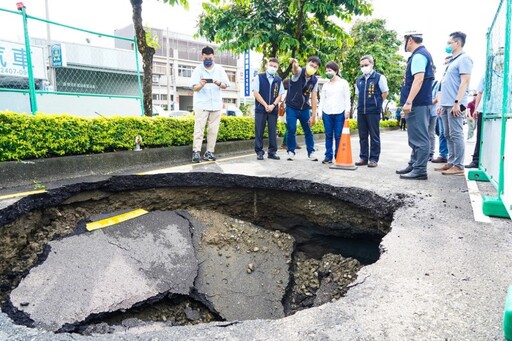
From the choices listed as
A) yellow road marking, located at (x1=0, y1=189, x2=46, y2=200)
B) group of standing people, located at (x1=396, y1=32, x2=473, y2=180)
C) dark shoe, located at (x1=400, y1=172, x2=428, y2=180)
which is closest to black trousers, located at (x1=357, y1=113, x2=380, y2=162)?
group of standing people, located at (x1=396, y1=32, x2=473, y2=180)

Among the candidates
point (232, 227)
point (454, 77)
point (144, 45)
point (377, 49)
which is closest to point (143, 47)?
point (144, 45)

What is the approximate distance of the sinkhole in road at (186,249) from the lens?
2719 millimetres

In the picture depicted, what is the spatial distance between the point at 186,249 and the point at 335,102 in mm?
3575

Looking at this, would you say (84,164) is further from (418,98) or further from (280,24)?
(280,24)

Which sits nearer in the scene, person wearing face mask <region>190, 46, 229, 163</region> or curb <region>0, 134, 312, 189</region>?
curb <region>0, 134, 312, 189</region>

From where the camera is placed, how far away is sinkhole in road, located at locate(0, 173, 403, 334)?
8.92ft

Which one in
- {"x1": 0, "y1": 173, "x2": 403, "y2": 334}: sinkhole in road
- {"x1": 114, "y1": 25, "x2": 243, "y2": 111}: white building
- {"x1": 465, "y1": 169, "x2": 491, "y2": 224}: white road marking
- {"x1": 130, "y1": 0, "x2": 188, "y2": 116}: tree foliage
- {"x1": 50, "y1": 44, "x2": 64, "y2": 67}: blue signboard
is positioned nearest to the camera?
{"x1": 0, "y1": 173, "x2": 403, "y2": 334}: sinkhole in road

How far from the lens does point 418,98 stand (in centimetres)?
429

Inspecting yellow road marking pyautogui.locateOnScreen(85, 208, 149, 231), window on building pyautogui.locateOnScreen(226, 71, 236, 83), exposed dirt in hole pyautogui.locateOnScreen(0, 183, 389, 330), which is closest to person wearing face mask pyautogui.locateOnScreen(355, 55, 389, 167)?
exposed dirt in hole pyautogui.locateOnScreen(0, 183, 389, 330)

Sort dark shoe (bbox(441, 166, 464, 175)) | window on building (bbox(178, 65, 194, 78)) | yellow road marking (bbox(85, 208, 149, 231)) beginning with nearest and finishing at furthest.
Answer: yellow road marking (bbox(85, 208, 149, 231)), dark shoe (bbox(441, 166, 464, 175)), window on building (bbox(178, 65, 194, 78))

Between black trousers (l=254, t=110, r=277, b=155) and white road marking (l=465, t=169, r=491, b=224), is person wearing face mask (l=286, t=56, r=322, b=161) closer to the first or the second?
black trousers (l=254, t=110, r=277, b=155)

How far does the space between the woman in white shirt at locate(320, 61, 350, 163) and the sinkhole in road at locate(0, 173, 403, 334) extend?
1.94 metres

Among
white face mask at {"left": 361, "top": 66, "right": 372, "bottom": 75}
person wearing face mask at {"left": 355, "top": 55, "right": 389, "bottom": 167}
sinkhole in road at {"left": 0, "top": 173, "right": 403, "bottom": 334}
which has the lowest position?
sinkhole in road at {"left": 0, "top": 173, "right": 403, "bottom": 334}

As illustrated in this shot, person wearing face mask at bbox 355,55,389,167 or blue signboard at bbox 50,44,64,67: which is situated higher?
blue signboard at bbox 50,44,64,67
